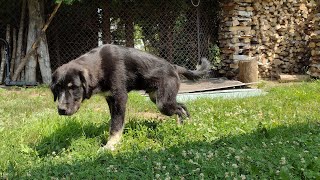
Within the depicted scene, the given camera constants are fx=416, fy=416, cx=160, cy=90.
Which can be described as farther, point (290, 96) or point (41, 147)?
point (290, 96)

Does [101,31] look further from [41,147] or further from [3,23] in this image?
[41,147]

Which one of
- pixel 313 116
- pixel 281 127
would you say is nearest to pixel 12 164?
pixel 281 127

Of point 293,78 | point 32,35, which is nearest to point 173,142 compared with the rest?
point 32,35

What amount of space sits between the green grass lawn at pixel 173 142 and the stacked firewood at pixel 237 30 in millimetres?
4215

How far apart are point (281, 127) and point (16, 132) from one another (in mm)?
3308

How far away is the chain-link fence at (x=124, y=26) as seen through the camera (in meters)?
11.1

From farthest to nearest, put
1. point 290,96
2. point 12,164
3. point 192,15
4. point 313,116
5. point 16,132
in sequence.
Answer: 1. point 192,15
2. point 290,96
3. point 313,116
4. point 16,132
5. point 12,164

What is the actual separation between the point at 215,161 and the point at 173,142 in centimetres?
128

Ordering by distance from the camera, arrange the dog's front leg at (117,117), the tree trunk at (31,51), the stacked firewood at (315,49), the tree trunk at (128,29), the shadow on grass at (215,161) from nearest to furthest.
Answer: the shadow on grass at (215,161), the dog's front leg at (117,117), the tree trunk at (31,51), the tree trunk at (128,29), the stacked firewood at (315,49)

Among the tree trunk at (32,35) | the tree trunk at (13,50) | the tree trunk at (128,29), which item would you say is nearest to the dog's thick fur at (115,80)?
the tree trunk at (128,29)

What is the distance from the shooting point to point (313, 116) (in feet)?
18.9

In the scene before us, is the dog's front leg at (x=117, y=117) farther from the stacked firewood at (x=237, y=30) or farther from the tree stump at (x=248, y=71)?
the stacked firewood at (x=237, y=30)

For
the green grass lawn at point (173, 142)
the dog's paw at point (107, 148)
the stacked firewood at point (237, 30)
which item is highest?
the stacked firewood at point (237, 30)

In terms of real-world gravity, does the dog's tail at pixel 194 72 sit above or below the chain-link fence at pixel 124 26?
below
